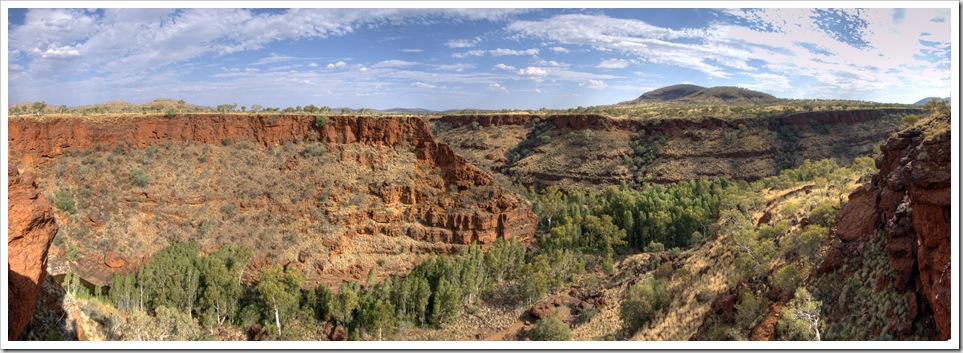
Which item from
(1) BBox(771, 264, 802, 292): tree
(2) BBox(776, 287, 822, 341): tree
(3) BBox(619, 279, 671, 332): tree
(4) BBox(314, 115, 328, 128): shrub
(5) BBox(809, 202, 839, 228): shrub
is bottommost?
(3) BBox(619, 279, 671, 332): tree

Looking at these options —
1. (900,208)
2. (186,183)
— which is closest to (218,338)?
(186,183)

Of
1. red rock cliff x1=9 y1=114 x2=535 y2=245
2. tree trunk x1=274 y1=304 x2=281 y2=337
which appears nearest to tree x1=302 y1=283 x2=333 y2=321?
tree trunk x1=274 y1=304 x2=281 y2=337

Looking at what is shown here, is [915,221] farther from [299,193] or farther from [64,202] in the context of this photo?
[64,202]

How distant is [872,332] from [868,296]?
59.6 inches

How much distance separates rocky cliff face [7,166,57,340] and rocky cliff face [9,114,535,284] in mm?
17882

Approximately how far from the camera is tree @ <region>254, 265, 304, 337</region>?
24016mm

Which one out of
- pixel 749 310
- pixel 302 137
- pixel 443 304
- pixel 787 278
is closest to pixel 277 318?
pixel 443 304

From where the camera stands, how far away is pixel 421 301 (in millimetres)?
25656

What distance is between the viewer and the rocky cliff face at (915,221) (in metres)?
10.9

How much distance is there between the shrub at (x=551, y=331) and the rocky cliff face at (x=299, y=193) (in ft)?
28.9

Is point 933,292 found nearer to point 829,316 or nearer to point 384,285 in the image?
point 829,316

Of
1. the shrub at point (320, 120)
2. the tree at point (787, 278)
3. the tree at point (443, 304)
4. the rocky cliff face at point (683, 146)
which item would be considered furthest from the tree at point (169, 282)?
the rocky cliff face at point (683, 146)

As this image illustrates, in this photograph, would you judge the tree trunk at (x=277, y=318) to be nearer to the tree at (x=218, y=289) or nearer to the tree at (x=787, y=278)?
the tree at (x=218, y=289)

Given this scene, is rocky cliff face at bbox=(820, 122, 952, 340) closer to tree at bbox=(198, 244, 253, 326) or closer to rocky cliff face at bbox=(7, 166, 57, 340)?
rocky cliff face at bbox=(7, 166, 57, 340)
